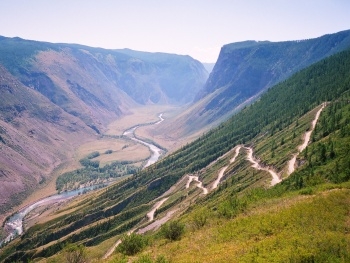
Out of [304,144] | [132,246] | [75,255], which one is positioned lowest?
[75,255]

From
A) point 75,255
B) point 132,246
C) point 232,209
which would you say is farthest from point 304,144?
point 75,255

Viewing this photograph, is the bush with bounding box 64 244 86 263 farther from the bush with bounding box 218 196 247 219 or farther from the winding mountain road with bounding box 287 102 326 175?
the winding mountain road with bounding box 287 102 326 175

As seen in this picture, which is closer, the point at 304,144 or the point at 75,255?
the point at 75,255

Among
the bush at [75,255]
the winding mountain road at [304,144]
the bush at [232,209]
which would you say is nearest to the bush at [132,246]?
the bush at [75,255]

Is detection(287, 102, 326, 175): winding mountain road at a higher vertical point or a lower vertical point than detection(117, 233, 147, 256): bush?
higher

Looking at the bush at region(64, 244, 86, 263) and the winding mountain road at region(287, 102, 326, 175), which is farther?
the winding mountain road at region(287, 102, 326, 175)

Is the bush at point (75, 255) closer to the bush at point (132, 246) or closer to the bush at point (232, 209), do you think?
the bush at point (132, 246)

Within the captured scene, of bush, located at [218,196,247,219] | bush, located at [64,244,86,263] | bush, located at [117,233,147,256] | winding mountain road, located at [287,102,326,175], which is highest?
winding mountain road, located at [287,102,326,175]

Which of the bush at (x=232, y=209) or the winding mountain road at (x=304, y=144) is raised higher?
the winding mountain road at (x=304, y=144)

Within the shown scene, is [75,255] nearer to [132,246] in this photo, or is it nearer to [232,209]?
[132,246]

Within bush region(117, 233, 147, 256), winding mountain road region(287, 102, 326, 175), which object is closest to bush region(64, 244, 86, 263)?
bush region(117, 233, 147, 256)

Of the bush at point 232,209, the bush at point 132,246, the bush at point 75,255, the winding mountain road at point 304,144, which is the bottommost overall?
the bush at point 75,255

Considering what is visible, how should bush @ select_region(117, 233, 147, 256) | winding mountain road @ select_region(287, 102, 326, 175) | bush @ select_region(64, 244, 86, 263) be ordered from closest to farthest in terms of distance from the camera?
1. bush @ select_region(117, 233, 147, 256)
2. bush @ select_region(64, 244, 86, 263)
3. winding mountain road @ select_region(287, 102, 326, 175)

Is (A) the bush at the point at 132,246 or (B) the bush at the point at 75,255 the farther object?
(B) the bush at the point at 75,255
